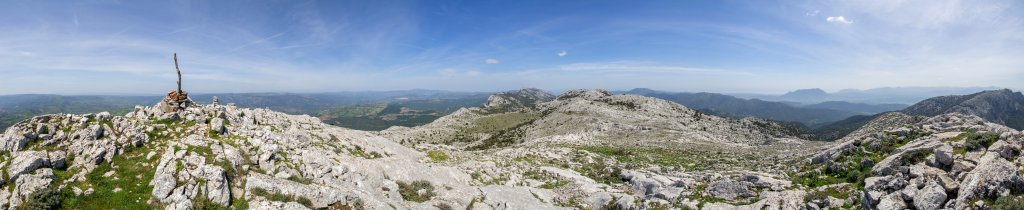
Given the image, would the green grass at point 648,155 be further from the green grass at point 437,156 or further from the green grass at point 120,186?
the green grass at point 120,186

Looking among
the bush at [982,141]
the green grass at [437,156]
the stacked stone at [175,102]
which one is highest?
the stacked stone at [175,102]

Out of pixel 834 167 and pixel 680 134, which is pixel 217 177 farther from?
pixel 680 134

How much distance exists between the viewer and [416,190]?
2928 cm

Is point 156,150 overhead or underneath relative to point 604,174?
overhead

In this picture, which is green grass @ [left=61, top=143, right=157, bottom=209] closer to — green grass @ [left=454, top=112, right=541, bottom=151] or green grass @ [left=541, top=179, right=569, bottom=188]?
green grass @ [left=541, top=179, right=569, bottom=188]

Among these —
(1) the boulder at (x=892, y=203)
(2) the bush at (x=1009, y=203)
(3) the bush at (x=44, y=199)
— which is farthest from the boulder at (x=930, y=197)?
(3) the bush at (x=44, y=199)

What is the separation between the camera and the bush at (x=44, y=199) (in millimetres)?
18625

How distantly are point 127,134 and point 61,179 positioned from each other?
5030 millimetres

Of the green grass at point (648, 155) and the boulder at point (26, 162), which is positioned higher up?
the boulder at point (26, 162)

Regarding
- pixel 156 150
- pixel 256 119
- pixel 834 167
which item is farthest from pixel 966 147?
pixel 256 119

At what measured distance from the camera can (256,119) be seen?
38.2 m

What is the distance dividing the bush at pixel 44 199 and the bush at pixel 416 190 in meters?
16.3

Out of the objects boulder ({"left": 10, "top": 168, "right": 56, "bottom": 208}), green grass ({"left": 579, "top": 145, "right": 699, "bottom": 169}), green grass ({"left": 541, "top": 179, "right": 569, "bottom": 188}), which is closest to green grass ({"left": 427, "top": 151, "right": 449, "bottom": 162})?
green grass ({"left": 541, "top": 179, "right": 569, "bottom": 188})

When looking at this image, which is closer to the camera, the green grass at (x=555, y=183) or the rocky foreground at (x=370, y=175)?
the rocky foreground at (x=370, y=175)
